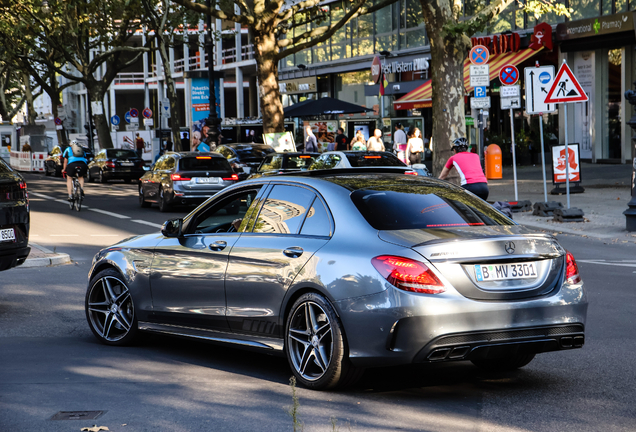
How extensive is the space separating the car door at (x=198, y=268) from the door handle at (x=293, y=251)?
62 centimetres

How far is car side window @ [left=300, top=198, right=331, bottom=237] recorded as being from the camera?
575 centimetres

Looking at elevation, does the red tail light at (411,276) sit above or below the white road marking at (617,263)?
above

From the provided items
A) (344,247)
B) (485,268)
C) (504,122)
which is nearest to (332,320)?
(344,247)

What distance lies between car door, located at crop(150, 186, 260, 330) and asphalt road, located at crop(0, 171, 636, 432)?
0.37 meters

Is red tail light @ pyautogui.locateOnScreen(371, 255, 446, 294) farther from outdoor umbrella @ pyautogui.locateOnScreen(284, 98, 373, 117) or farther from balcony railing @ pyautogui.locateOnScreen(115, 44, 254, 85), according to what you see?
balcony railing @ pyautogui.locateOnScreen(115, 44, 254, 85)

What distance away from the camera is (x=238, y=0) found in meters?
28.6

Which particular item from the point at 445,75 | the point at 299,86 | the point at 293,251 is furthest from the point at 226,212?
the point at 299,86

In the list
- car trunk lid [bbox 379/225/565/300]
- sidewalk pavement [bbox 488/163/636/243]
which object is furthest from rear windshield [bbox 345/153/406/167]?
car trunk lid [bbox 379/225/565/300]

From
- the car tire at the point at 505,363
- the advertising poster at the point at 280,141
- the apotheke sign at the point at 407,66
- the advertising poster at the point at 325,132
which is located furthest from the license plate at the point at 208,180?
the apotheke sign at the point at 407,66

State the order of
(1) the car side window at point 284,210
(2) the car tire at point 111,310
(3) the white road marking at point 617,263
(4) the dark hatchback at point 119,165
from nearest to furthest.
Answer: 1. (1) the car side window at point 284,210
2. (2) the car tire at point 111,310
3. (3) the white road marking at point 617,263
4. (4) the dark hatchback at point 119,165

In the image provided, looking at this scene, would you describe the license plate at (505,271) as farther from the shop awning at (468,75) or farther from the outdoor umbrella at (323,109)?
the outdoor umbrella at (323,109)

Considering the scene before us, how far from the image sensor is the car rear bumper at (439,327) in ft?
16.7

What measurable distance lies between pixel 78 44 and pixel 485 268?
138 ft

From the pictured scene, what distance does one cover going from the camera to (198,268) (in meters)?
6.51
